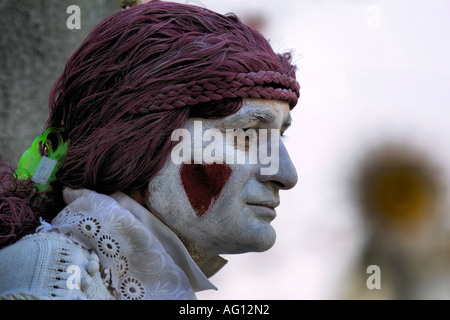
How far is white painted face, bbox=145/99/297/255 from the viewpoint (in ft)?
7.70

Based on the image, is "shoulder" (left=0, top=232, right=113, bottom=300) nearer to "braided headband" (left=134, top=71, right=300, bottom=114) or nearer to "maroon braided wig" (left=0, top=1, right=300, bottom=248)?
"maroon braided wig" (left=0, top=1, right=300, bottom=248)

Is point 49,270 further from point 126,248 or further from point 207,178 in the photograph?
point 207,178

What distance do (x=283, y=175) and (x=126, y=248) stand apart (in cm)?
55

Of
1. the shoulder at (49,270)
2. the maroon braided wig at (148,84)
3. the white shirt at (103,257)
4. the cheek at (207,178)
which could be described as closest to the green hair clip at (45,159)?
the maroon braided wig at (148,84)

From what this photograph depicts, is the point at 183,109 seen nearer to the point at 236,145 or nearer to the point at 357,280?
the point at 236,145

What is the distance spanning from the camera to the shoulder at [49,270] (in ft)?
6.73

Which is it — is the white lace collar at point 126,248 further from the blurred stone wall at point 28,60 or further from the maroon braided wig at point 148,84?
the blurred stone wall at point 28,60

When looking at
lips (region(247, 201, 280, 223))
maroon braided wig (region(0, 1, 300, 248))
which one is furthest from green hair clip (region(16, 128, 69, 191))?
lips (region(247, 201, 280, 223))

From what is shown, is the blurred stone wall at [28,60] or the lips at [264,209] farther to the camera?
the blurred stone wall at [28,60]

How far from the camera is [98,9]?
350cm

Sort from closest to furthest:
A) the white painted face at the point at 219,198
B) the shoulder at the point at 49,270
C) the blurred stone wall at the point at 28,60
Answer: the shoulder at the point at 49,270, the white painted face at the point at 219,198, the blurred stone wall at the point at 28,60

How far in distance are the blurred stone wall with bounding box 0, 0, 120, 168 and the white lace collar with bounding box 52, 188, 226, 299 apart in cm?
106

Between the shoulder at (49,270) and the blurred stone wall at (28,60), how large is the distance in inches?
43.1
